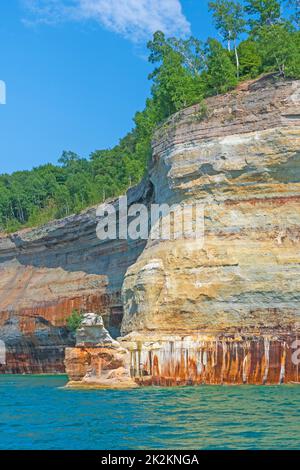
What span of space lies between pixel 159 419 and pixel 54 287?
41.8 metres

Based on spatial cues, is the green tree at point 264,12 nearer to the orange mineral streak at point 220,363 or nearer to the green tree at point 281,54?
the green tree at point 281,54

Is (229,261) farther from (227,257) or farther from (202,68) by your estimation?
(202,68)

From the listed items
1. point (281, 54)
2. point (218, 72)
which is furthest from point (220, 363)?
point (218, 72)

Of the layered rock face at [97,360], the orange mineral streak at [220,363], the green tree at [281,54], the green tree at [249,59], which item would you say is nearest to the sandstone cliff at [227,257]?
the orange mineral streak at [220,363]

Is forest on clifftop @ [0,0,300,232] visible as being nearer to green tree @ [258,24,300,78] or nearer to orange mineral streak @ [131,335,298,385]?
green tree @ [258,24,300,78]

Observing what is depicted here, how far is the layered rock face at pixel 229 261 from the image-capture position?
1200 inches

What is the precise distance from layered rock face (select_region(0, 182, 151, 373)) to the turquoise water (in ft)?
88.9

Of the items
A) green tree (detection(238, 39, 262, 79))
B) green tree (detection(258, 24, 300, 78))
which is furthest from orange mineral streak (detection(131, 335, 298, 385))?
green tree (detection(238, 39, 262, 79))

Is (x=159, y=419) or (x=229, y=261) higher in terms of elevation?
(x=229, y=261)

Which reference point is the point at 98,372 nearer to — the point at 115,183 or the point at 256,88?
the point at 256,88

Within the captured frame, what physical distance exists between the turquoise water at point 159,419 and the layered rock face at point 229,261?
1780 millimetres

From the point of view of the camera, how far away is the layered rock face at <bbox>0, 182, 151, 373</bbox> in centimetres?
5669

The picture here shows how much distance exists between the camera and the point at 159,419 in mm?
20609

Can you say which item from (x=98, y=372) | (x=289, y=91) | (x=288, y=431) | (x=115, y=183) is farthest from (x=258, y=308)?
(x=115, y=183)
